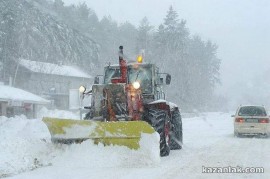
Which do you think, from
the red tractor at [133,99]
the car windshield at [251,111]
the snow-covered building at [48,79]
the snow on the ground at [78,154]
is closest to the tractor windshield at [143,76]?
the red tractor at [133,99]

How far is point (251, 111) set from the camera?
2016 centimetres

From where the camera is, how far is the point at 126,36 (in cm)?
10312

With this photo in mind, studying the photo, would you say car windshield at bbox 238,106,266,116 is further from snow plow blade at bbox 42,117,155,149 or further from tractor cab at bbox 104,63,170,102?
snow plow blade at bbox 42,117,155,149

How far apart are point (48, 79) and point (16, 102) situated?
24.3m

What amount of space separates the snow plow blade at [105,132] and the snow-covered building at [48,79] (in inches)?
1665

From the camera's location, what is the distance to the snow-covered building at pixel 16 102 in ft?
110

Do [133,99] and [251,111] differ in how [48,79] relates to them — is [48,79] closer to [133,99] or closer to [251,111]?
[251,111]

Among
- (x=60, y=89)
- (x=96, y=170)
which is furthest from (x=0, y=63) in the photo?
(x=96, y=170)

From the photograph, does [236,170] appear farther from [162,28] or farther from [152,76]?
[162,28]

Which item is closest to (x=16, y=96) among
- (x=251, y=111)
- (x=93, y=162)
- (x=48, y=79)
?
(x=251, y=111)

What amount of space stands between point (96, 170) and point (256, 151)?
578 cm

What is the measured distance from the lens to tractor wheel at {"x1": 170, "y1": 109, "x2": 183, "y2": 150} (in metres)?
14.2

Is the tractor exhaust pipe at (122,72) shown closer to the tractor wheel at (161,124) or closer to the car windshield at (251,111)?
the tractor wheel at (161,124)

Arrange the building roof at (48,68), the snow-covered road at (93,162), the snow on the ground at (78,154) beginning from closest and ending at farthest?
1. the snow-covered road at (93,162)
2. the snow on the ground at (78,154)
3. the building roof at (48,68)
